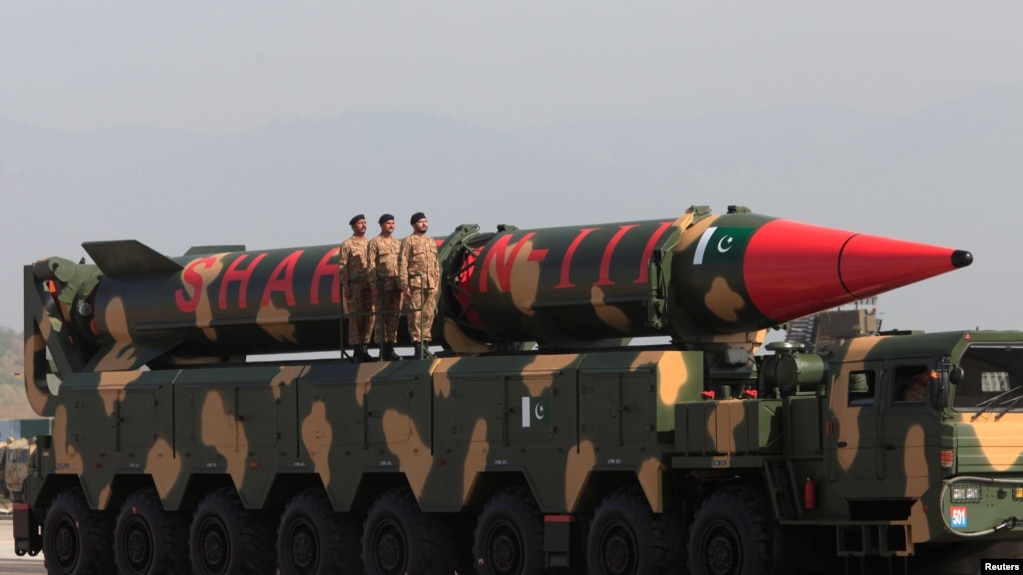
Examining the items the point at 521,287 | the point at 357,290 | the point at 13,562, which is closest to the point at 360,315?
the point at 357,290

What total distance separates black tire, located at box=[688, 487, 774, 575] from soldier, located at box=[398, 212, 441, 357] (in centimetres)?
405

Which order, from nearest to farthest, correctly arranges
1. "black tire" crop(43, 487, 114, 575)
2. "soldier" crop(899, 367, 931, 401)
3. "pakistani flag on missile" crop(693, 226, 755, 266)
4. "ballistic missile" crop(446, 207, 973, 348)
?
"soldier" crop(899, 367, 931, 401), "ballistic missile" crop(446, 207, 973, 348), "pakistani flag on missile" crop(693, 226, 755, 266), "black tire" crop(43, 487, 114, 575)

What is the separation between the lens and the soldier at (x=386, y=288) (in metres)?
18.6

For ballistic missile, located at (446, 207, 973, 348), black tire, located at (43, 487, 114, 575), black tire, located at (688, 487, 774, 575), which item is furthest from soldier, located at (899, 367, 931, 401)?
black tire, located at (43, 487, 114, 575)

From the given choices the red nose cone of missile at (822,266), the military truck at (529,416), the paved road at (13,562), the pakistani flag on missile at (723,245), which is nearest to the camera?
the military truck at (529,416)

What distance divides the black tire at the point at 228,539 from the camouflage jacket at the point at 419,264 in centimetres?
327

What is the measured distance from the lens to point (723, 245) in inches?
649

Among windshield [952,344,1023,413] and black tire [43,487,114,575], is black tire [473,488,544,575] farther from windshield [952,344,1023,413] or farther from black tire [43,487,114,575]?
black tire [43,487,114,575]

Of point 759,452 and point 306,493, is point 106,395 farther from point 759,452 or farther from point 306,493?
point 759,452

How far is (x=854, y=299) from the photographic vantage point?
15.9 meters

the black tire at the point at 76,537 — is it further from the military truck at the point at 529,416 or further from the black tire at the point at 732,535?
the black tire at the point at 732,535

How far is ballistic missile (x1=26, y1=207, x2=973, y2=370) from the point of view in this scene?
16000mm

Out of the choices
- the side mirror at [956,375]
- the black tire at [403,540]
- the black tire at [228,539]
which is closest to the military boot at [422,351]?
the black tire at [403,540]

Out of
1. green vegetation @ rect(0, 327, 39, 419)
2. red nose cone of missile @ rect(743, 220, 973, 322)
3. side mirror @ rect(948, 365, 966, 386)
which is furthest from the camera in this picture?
green vegetation @ rect(0, 327, 39, 419)
